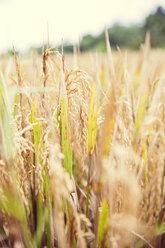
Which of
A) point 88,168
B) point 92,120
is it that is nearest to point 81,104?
point 92,120

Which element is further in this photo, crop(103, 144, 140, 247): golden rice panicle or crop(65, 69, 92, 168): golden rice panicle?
crop(65, 69, 92, 168): golden rice panicle

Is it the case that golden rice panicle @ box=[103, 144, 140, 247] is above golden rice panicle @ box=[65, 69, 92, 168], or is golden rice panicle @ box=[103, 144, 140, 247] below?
below

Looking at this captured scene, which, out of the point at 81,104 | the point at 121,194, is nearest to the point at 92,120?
the point at 81,104

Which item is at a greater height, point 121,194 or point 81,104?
point 81,104

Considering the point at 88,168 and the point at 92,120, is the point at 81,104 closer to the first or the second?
the point at 92,120

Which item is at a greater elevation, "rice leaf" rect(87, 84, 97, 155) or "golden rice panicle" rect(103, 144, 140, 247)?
"rice leaf" rect(87, 84, 97, 155)

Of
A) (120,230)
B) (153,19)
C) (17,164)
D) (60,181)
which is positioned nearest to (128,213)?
(120,230)

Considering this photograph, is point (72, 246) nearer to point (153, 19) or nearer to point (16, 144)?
point (16, 144)

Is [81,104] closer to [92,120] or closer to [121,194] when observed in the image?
[92,120]

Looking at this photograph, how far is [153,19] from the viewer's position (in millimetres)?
23141

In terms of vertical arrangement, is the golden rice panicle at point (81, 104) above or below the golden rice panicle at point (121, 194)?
above

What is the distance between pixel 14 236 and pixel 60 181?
31 cm

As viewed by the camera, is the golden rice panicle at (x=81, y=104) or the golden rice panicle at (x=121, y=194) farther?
the golden rice panicle at (x=81, y=104)

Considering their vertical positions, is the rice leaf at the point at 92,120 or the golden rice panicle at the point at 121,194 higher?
the rice leaf at the point at 92,120
